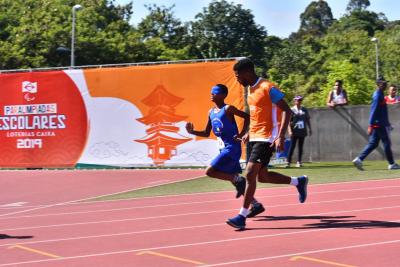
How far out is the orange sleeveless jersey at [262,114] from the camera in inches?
311

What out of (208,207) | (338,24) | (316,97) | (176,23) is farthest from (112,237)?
(338,24)

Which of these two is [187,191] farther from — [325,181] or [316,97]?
[316,97]

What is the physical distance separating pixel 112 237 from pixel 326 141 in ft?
40.1

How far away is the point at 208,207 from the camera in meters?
9.99

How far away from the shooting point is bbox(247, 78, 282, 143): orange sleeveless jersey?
7.89 metres

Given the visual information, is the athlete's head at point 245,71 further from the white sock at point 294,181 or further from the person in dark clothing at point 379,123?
the person in dark clothing at point 379,123

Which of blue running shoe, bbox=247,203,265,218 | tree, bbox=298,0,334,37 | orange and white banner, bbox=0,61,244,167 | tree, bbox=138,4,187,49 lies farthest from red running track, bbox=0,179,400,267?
tree, bbox=298,0,334,37

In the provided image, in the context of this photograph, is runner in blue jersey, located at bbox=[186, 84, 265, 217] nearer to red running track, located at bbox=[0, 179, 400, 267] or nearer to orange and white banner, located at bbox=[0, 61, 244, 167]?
red running track, located at bbox=[0, 179, 400, 267]

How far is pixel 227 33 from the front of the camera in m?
61.7

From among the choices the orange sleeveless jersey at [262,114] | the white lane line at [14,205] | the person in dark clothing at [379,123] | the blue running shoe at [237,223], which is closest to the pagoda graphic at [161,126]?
the person in dark clothing at [379,123]

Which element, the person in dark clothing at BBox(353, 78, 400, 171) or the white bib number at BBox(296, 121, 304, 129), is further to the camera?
the white bib number at BBox(296, 121, 304, 129)

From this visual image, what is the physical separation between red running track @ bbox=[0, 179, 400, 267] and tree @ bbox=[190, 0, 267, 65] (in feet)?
163

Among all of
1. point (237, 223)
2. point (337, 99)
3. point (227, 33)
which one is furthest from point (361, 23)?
point (237, 223)

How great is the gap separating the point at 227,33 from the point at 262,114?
179 feet
